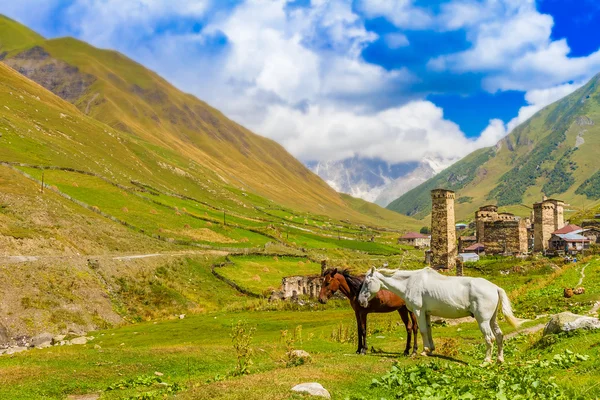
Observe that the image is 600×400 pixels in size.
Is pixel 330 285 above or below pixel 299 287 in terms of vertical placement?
above

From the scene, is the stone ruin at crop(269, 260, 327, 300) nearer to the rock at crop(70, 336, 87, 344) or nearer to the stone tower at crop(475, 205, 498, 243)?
the rock at crop(70, 336, 87, 344)

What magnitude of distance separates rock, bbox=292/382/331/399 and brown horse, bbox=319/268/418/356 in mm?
7365

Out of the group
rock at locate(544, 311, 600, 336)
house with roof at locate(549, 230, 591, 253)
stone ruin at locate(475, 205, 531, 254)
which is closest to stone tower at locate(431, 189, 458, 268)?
stone ruin at locate(475, 205, 531, 254)

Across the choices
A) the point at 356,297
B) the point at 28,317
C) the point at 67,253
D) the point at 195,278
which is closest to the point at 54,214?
the point at 67,253

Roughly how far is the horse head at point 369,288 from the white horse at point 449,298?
4 centimetres

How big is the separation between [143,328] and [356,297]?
31.3 metres

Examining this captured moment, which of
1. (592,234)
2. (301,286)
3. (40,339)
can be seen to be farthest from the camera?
(592,234)

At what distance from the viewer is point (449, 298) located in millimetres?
17750

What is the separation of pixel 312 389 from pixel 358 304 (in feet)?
27.2

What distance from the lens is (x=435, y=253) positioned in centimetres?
7350

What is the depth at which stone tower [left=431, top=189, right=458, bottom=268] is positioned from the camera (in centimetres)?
7238

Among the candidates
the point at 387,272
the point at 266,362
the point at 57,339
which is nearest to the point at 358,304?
the point at 387,272

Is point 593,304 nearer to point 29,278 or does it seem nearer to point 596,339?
point 596,339

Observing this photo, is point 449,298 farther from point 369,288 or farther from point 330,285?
point 330,285
